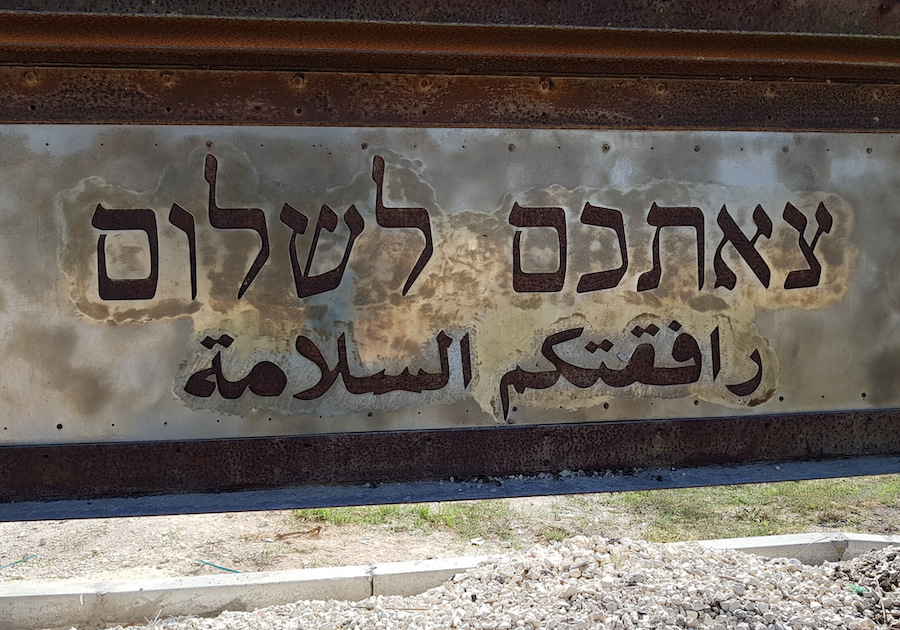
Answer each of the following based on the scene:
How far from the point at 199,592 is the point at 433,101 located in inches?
105

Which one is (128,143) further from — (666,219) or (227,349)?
(666,219)

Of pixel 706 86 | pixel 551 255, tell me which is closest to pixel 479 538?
pixel 551 255

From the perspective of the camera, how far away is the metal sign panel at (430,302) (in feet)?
8.63

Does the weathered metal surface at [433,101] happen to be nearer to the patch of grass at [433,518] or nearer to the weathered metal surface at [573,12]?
the weathered metal surface at [573,12]

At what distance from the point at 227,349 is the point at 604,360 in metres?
1.37

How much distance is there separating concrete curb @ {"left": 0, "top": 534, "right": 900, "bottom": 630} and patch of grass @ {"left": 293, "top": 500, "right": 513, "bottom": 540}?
1.18m

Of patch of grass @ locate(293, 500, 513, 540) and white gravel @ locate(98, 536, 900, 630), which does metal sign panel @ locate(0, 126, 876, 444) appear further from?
patch of grass @ locate(293, 500, 513, 540)

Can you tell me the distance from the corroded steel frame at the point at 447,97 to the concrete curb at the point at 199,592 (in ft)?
4.59

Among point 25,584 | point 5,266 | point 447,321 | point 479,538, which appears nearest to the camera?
point 5,266

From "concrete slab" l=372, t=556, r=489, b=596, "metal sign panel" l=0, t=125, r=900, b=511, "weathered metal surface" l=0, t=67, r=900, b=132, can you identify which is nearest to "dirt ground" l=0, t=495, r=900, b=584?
"concrete slab" l=372, t=556, r=489, b=596

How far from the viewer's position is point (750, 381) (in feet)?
9.67

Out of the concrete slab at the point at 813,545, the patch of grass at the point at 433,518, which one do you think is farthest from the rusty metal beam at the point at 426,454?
the patch of grass at the point at 433,518

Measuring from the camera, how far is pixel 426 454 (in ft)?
9.07

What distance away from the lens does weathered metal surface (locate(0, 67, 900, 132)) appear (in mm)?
2594
